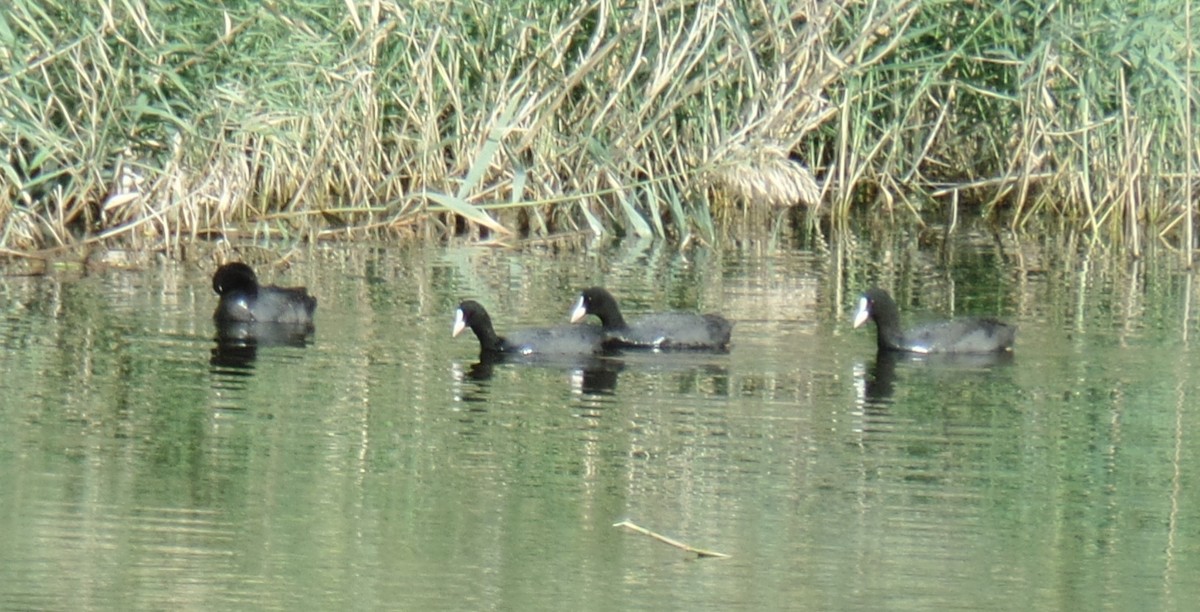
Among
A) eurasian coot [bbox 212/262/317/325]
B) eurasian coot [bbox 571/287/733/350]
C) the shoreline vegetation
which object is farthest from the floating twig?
the shoreline vegetation

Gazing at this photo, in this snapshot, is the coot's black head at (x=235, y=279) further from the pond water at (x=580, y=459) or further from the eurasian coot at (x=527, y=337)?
the eurasian coot at (x=527, y=337)

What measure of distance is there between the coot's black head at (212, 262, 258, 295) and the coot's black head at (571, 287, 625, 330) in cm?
168

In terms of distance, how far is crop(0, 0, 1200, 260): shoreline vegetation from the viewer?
14703 mm

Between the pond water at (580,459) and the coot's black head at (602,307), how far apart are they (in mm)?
415

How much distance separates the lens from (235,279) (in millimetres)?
12086

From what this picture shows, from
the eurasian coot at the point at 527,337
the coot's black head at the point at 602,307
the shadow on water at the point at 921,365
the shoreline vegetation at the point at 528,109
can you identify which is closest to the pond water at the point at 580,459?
the shadow on water at the point at 921,365

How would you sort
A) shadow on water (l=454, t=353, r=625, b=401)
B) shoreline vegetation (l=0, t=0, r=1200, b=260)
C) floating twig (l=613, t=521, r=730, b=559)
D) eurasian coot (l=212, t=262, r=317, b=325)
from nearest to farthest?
1. floating twig (l=613, t=521, r=730, b=559)
2. shadow on water (l=454, t=353, r=625, b=401)
3. eurasian coot (l=212, t=262, r=317, b=325)
4. shoreline vegetation (l=0, t=0, r=1200, b=260)

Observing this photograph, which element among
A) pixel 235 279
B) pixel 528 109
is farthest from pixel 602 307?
pixel 528 109

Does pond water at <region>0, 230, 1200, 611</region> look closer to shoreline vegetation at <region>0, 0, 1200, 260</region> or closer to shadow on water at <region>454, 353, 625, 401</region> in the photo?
shadow on water at <region>454, 353, 625, 401</region>

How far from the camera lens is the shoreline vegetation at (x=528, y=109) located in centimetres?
1470

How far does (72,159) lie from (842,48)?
578 centimetres

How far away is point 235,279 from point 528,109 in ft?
13.2

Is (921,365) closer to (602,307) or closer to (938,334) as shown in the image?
(938,334)

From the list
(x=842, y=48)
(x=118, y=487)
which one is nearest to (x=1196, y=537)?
(x=118, y=487)
